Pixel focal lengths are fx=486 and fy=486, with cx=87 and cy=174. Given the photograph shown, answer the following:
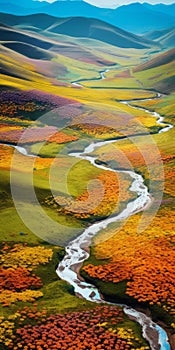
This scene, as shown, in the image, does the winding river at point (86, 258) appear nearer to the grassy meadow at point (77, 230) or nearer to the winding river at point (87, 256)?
the winding river at point (87, 256)

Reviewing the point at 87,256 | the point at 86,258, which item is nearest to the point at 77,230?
the point at 87,256

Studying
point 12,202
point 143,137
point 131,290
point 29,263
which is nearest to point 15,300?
point 29,263

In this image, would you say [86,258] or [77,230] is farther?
[77,230]

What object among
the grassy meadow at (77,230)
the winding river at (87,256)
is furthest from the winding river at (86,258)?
the grassy meadow at (77,230)

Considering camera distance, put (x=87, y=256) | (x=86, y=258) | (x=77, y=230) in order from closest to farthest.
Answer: (x=86, y=258)
(x=87, y=256)
(x=77, y=230)

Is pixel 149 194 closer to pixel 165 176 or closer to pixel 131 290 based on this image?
pixel 165 176

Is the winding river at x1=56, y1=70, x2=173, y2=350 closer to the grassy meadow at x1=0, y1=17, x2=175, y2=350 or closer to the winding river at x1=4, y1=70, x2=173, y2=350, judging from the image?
the winding river at x1=4, y1=70, x2=173, y2=350

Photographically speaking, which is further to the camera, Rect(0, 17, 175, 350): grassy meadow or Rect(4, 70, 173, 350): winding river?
Rect(0, 17, 175, 350): grassy meadow

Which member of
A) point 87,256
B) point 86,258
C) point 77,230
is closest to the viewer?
point 86,258

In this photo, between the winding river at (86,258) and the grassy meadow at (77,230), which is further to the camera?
the grassy meadow at (77,230)

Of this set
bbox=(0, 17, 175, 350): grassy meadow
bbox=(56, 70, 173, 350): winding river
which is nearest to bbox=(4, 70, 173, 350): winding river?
bbox=(56, 70, 173, 350): winding river

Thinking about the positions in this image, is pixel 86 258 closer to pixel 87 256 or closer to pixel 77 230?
pixel 87 256

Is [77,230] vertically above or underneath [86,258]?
above
